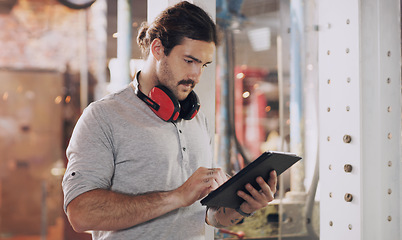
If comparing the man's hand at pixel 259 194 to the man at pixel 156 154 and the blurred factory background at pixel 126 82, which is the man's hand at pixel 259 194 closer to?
the man at pixel 156 154

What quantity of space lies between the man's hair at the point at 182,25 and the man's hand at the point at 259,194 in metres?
0.45

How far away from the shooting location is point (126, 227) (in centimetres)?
112

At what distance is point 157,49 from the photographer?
4.33 ft

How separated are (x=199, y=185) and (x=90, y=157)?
0.29m

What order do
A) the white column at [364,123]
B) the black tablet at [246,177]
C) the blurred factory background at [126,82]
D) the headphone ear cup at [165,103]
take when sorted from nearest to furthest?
1. the black tablet at [246,177]
2. the headphone ear cup at [165,103]
3. the white column at [364,123]
4. the blurred factory background at [126,82]

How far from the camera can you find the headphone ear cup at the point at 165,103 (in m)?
1.24

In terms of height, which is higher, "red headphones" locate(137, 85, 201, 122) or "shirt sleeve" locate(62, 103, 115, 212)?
"red headphones" locate(137, 85, 201, 122)

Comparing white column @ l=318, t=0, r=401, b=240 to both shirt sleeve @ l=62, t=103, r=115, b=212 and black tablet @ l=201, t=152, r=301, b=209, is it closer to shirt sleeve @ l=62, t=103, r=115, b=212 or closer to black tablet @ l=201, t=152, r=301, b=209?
black tablet @ l=201, t=152, r=301, b=209

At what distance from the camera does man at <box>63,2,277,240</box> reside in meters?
1.10

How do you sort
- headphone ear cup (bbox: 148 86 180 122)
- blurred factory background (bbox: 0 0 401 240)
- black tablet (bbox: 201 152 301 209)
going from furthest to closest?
blurred factory background (bbox: 0 0 401 240)
headphone ear cup (bbox: 148 86 180 122)
black tablet (bbox: 201 152 301 209)

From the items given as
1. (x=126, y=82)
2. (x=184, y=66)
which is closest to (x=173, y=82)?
(x=184, y=66)

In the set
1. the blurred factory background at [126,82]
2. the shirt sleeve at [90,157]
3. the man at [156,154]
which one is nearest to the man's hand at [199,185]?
the man at [156,154]

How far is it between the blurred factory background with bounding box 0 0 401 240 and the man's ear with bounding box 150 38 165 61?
0.19 meters

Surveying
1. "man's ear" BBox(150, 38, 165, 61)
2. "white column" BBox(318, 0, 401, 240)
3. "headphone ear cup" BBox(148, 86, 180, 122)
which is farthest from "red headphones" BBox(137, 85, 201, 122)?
"white column" BBox(318, 0, 401, 240)
